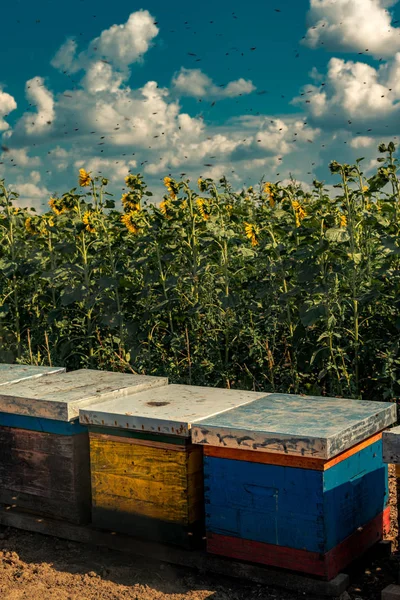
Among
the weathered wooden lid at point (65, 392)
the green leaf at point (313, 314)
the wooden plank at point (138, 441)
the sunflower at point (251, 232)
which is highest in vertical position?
the sunflower at point (251, 232)

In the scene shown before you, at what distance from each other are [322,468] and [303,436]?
17 centimetres

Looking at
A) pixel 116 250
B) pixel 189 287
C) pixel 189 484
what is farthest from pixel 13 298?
pixel 189 484

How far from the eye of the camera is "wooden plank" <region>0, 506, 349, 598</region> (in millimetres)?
3249

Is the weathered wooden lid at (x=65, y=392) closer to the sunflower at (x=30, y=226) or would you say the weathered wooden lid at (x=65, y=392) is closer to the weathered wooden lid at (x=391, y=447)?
the weathered wooden lid at (x=391, y=447)

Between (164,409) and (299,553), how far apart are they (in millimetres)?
1001

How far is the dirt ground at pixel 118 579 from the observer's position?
3.40 meters

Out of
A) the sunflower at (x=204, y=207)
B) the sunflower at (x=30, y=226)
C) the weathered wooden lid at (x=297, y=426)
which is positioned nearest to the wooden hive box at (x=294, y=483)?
the weathered wooden lid at (x=297, y=426)

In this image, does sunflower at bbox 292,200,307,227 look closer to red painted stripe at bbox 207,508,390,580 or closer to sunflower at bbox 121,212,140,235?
sunflower at bbox 121,212,140,235

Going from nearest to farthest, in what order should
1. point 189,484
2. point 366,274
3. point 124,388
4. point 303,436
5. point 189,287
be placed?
1. point 303,436
2. point 189,484
3. point 124,388
4. point 366,274
5. point 189,287

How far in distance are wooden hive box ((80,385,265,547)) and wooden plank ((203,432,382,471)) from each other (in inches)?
7.3

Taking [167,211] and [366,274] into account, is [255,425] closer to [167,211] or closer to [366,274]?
[366,274]

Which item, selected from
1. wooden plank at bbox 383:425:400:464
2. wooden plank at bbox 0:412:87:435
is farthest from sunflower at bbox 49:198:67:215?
wooden plank at bbox 383:425:400:464

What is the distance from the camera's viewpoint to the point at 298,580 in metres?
3.27

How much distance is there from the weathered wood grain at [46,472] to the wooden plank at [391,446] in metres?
1.80
